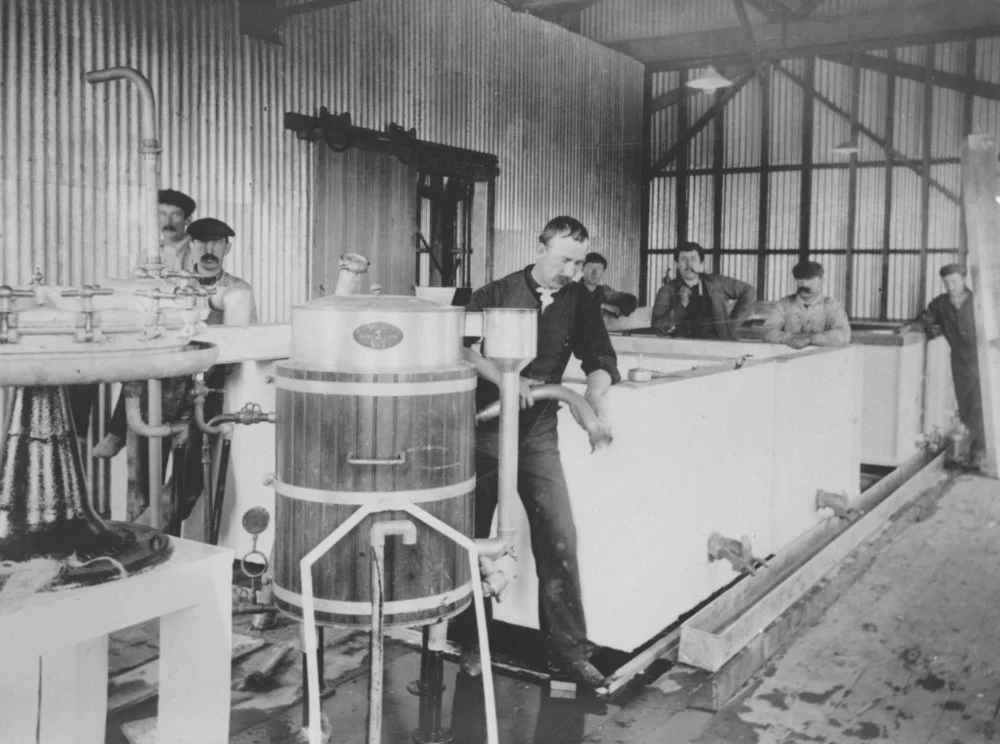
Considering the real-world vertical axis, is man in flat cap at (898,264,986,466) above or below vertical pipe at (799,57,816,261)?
A: below

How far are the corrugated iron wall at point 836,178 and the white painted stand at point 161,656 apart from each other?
13.2 m

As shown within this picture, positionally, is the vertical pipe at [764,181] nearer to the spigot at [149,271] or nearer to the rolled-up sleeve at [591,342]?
the rolled-up sleeve at [591,342]

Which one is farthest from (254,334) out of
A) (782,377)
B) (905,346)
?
(905,346)

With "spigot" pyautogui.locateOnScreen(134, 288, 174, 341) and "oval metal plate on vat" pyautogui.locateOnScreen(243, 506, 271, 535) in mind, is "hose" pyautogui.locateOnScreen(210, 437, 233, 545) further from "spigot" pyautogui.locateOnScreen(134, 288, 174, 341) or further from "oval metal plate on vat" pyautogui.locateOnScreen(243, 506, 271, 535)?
"spigot" pyautogui.locateOnScreen(134, 288, 174, 341)

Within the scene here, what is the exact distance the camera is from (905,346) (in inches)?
287

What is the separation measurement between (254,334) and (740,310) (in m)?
6.12

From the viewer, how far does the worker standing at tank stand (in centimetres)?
333

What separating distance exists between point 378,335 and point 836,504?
3560 mm

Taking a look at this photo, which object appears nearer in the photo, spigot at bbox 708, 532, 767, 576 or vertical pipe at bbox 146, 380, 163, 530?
vertical pipe at bbox 146, 380, 163, 530

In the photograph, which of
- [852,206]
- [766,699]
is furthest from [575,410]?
[852,206]

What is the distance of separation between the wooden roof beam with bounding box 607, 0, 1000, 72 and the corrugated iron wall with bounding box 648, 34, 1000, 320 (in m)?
0.24

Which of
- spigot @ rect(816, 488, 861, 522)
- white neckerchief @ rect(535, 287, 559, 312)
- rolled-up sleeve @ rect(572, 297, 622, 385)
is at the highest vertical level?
white neckerchief @ rect(535, 287, 559, 312)

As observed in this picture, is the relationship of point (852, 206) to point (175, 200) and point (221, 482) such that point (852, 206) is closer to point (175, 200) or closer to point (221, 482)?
point (175, 200)

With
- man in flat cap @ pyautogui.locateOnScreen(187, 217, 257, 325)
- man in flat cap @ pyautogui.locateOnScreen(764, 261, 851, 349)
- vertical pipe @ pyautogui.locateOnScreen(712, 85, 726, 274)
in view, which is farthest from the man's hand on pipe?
vertical pipe @ pyautogui.locateOnScreen(712, 85, 726, 274)
